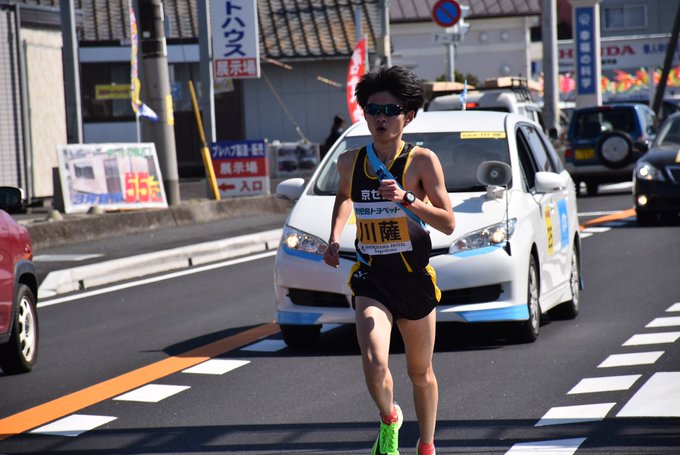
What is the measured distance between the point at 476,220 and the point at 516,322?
2.54 ft

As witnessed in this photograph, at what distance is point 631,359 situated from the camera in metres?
9.17

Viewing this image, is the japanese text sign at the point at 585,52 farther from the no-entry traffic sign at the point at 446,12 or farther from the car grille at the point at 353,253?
the car grille at the point at 353,253

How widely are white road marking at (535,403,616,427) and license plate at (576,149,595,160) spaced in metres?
21.6

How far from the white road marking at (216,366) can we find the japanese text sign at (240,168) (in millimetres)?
16325

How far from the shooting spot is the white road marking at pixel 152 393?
27.4ft

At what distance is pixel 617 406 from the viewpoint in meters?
7.64

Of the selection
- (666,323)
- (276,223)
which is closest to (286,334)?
(666,323)

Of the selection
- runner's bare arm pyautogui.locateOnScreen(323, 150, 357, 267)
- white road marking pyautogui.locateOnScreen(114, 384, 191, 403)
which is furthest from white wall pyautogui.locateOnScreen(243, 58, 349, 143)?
runner's bare arm pyautogui.locateOnScreen(323, 150, 357, 267)

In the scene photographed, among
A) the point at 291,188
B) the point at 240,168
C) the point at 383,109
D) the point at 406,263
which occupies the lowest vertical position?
the point at 240,168

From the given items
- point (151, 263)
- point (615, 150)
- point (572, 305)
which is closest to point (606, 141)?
point (615, 150)

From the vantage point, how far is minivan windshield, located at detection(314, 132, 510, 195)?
34.6 ft

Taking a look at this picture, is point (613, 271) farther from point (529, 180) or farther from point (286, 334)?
point (286, 334)

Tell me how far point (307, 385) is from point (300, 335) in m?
1.56

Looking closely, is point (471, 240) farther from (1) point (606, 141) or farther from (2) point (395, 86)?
(1) point (606, 141)
